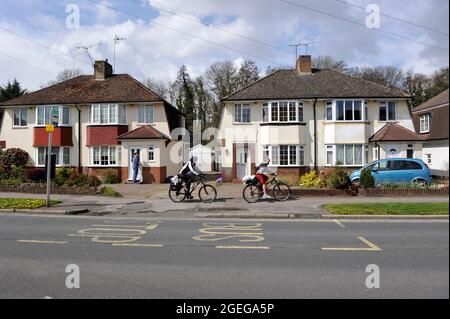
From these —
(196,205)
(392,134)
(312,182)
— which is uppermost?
(392,134)

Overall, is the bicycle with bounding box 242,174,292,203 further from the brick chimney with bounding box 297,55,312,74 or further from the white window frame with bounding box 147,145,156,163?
the brick chimney with bounding box 297,55,312,74

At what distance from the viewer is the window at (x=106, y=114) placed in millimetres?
26891

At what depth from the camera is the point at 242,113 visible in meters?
25.9

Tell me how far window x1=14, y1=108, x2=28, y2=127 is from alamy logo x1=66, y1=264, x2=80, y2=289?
26.4 m

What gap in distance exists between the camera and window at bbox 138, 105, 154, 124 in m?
27.1

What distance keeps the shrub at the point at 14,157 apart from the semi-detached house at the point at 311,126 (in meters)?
14.4

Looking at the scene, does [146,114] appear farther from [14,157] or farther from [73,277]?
[73,277]

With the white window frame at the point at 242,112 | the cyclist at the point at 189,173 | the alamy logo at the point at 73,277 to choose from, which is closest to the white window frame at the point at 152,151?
the white window frame at the point at 242,112

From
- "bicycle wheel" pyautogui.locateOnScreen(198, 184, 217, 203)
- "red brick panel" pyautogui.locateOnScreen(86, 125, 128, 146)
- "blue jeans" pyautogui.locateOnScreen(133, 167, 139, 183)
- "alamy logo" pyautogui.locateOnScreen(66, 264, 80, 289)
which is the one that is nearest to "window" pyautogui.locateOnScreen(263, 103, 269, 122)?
"blue jeans" pyautogui.locateOnScreen(133, 167, 139, 183)

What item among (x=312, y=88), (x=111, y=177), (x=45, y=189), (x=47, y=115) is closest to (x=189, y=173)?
(x=45, y=189)

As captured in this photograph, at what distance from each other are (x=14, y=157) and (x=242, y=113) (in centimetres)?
1638

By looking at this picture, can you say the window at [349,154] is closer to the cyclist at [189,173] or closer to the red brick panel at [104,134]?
the cyclist at [189,173]
